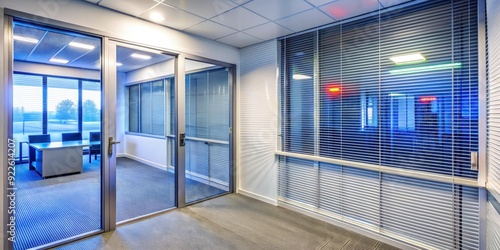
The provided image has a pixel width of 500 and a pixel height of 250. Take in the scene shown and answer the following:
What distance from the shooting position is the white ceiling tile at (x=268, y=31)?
3.23m

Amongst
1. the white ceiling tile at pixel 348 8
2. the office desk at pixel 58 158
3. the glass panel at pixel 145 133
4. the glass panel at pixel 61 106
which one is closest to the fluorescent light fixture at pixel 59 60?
the glass panel at pixel 61 106

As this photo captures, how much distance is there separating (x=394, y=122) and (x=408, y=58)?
2.24 feet

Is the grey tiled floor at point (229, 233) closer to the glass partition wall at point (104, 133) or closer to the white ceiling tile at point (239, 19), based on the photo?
the glass partition wall at point (104, 133)

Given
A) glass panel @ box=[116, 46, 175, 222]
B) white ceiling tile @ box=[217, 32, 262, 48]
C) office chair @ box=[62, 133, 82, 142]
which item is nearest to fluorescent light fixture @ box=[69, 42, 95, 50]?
glass panel @ box=[116, 46, 175, 222]

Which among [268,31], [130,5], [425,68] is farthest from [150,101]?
[425,68]

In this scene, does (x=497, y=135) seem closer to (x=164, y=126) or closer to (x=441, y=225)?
(x=441, y=225)

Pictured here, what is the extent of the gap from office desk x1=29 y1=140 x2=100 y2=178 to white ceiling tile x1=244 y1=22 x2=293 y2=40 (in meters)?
4.68

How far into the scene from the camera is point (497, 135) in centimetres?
177

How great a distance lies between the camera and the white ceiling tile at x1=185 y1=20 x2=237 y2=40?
10.6 feet

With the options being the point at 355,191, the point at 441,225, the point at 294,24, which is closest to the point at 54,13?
the point at 294,24

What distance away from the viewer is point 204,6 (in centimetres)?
267

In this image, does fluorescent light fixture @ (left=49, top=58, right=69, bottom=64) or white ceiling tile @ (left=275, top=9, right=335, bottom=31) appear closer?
white ceiling tile @ (left=275, top=9, right=335, bottom=31)

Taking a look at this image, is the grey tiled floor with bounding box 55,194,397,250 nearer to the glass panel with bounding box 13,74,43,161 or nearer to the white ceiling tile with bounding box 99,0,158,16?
the white ceiling tile with bounding box 99,0,158,16

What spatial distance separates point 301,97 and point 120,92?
6029mm
